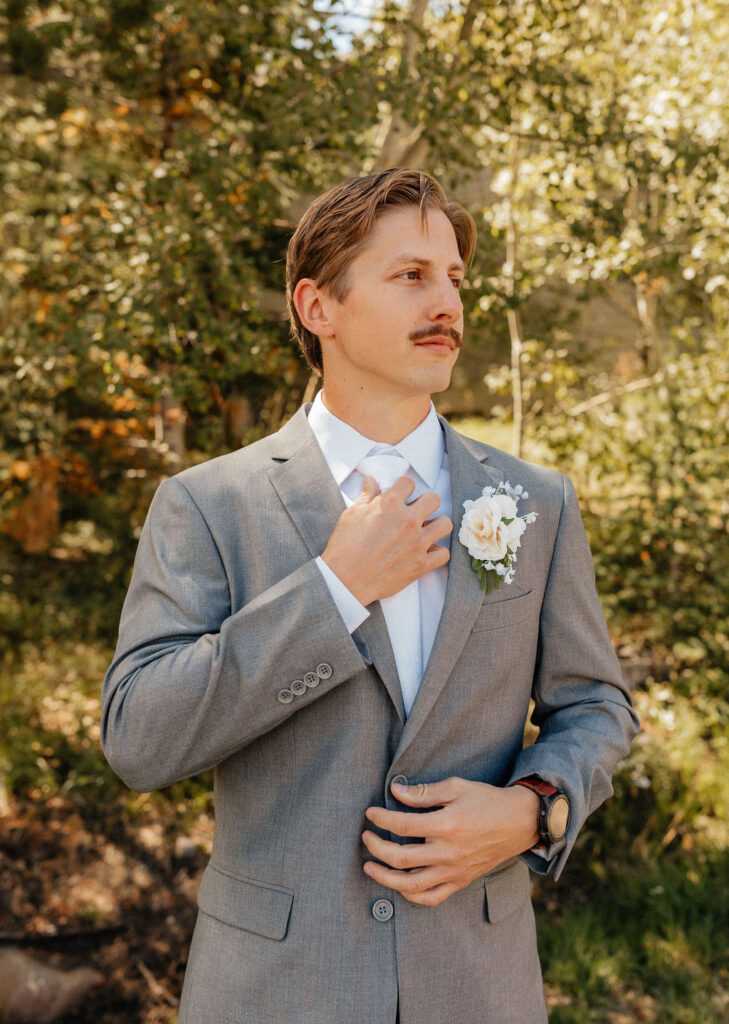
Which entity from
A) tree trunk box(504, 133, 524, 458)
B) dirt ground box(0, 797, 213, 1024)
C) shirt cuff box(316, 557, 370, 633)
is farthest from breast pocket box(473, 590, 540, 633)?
tree trunk box(504, 133, 524, 458)

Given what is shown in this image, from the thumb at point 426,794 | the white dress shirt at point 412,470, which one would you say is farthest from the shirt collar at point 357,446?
the thumb at point 426,794

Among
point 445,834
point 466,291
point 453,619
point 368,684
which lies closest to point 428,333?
point 453,619

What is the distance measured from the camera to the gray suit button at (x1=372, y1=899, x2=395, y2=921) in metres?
1.47

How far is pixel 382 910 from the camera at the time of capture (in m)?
1.47

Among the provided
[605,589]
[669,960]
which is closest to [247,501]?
[669,960]

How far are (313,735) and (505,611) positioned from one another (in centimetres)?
43

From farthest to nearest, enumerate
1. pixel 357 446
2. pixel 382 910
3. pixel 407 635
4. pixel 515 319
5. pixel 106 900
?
1. pixel 515 319
2. pixel 106 900
3. pixel 357 446
4. pixel 407 635
5. pixel 382 910

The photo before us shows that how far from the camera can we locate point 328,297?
1739 millimetres

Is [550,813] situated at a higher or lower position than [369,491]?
lower

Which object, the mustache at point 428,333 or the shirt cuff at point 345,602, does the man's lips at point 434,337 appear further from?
the shirt cuff at point 345,602

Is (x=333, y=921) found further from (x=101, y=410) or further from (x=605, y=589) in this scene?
(x=101, y=410)

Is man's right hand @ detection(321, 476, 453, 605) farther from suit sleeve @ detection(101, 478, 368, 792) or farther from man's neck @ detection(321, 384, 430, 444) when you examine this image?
man's neck @ detection(321, 384, 430, 444)

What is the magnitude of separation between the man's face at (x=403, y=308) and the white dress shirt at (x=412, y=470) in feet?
0.34

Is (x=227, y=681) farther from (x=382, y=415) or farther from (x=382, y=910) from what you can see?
(x=382, y=415)
